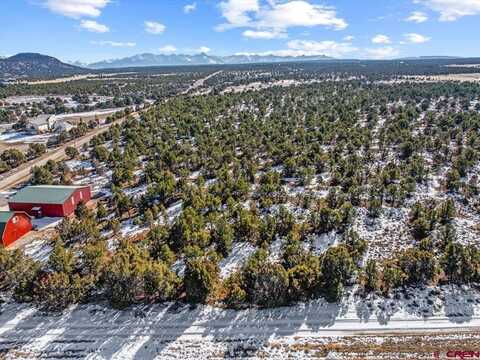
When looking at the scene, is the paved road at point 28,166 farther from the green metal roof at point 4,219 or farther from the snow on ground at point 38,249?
the snow on ground at point 38,249

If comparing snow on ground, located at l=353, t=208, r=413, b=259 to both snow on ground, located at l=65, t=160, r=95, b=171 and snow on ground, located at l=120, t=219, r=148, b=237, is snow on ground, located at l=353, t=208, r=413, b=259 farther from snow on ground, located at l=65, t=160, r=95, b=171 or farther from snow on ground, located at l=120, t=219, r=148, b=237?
snow on ground, located at l=65, t=160, r=95, b=171

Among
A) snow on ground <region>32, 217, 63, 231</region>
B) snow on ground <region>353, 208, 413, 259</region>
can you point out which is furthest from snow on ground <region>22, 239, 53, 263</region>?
snow on ground <region>353, 208, 413, 259</region>

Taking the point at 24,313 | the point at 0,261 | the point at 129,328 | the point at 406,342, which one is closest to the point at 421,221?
the point at 406,342

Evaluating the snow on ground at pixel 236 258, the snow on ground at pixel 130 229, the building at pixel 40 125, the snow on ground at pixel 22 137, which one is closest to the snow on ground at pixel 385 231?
the snow on ground at pixel 236 258

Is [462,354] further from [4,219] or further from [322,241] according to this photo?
[4,219]

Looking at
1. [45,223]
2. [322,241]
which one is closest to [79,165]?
[45,223]

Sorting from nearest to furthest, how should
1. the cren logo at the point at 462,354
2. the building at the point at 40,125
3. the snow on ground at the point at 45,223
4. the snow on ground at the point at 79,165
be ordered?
the cren logo at the point at 462,354 → the snow on ground at the point at 45,223 → the snow on ground at the point at 79,165 → the building at the point at 40,125

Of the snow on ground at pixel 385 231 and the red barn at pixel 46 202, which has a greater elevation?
the red barn at pixel 46 202
